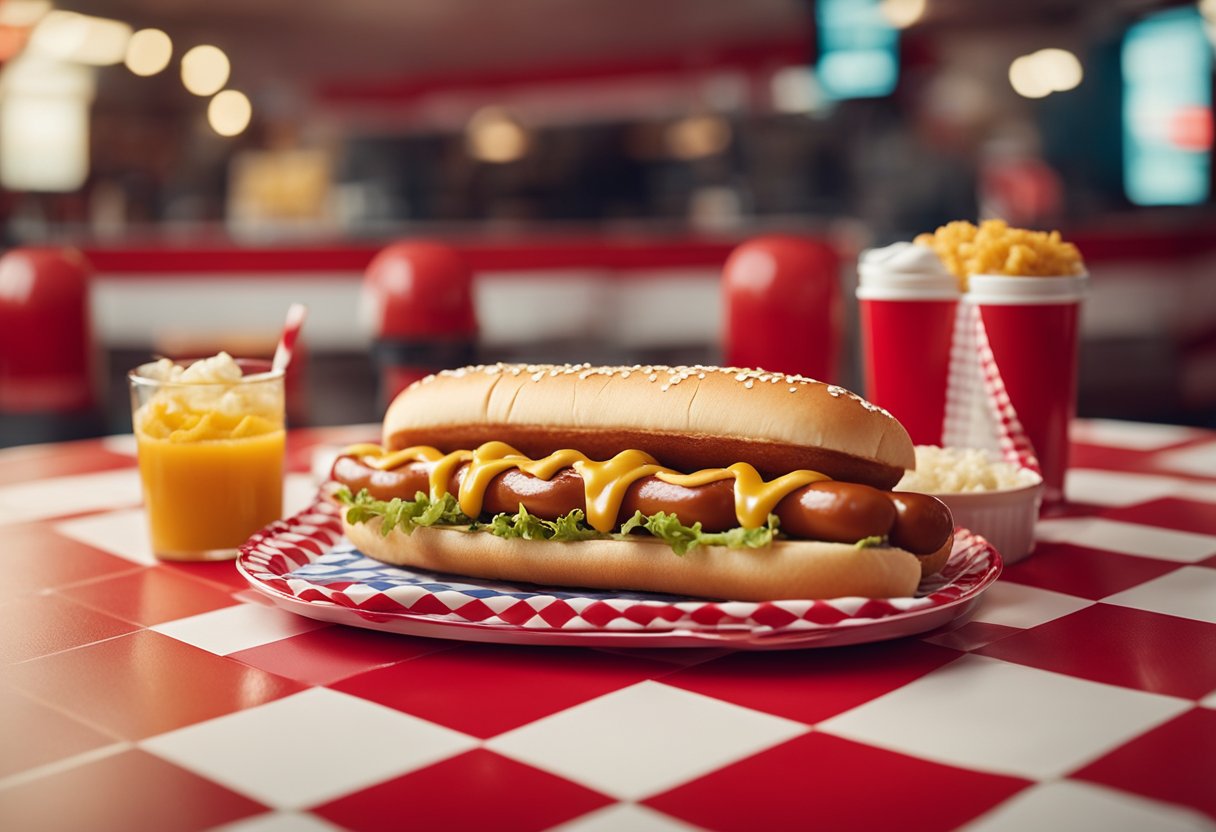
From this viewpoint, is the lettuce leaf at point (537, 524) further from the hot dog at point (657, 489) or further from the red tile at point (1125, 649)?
the red tile at point (1125, 649)

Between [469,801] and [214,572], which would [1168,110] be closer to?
[214,572]

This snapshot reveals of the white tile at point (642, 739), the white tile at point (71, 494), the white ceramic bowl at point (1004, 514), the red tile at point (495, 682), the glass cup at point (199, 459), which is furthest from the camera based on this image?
the white tile at point (71, 494)

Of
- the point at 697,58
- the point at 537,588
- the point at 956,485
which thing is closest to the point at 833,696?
the point at 537,588

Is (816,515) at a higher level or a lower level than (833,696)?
higher

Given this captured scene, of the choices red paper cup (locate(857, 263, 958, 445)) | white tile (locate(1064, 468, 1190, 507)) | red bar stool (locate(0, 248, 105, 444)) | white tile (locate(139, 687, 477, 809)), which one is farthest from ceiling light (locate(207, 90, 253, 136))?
white tile (locate(139, 687, 477, 809))

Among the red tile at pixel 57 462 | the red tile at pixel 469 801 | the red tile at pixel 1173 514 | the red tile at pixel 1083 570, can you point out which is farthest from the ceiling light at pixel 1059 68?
the red tile at pixel 469 801

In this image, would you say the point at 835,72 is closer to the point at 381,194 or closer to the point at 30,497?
the point at 381,194
